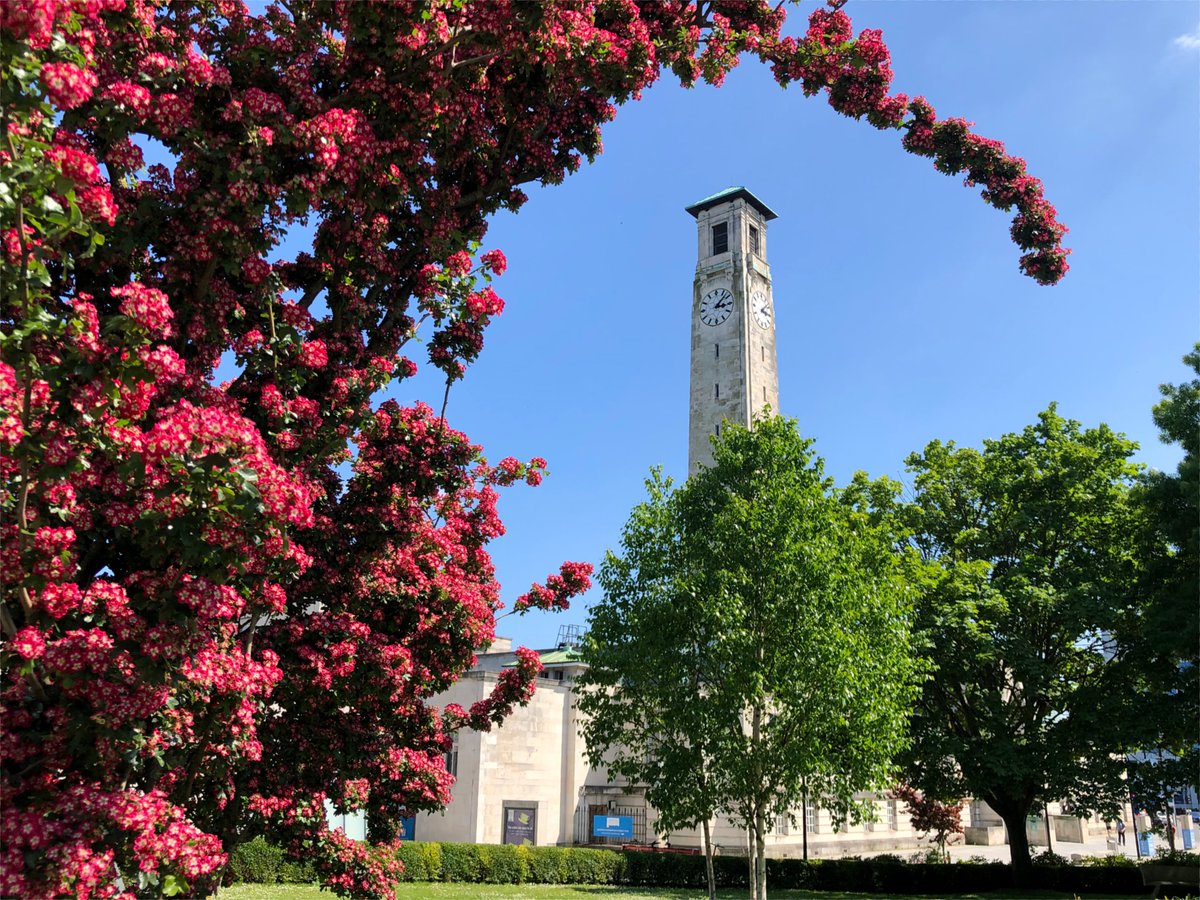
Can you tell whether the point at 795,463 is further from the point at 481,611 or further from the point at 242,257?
the point at 242,257

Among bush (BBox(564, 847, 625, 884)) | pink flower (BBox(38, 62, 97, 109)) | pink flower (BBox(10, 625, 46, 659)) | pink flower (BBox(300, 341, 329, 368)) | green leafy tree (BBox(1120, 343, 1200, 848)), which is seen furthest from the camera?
bush (BBox(564, 847, 625, 884))

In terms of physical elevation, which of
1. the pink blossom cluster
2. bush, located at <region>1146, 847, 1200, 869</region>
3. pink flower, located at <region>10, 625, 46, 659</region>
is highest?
the pink blossom cluster

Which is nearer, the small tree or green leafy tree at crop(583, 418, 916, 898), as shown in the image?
green leafy tree at crop(583, 418, 916, 898)

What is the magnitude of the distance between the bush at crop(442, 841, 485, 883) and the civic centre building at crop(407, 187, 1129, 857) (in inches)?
69.2

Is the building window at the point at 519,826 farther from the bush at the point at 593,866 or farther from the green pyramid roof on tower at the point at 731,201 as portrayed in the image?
the green pyramid roof on tower at the point at 731,201

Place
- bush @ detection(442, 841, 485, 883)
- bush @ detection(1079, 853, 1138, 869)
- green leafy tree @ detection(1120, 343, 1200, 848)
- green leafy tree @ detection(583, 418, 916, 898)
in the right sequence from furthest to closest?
bush @ detection(1079, 853, 1138, 869) < bush @ detection(442, 841, 485, 883) < green leafy tree @ detection(1120, 343, 1200, 848) < green leafy tree @ detection(583, 418, 916, 898)

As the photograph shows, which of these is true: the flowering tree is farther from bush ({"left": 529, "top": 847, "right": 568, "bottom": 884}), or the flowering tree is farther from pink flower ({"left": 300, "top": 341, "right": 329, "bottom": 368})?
bush ({"left": 529, "top": 847, "right": 568, "bottom": 884})

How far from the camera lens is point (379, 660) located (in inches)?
302

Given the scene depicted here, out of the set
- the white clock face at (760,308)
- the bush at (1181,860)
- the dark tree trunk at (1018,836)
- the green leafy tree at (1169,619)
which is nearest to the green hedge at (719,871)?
the dark tree trunk at (1018,836)

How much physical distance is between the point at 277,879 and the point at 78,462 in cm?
2641

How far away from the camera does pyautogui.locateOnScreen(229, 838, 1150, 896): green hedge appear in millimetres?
28938

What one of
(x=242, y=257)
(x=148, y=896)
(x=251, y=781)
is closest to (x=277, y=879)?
(x=251, y=781)

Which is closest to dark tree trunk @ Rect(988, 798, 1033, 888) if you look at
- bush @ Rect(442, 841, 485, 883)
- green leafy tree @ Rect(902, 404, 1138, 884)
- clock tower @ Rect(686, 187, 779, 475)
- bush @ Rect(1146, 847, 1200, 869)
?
green leafy tree @ Rect(902, 404, 1138, 884)

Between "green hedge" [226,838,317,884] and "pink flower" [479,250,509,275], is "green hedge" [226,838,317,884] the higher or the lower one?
the lower one
